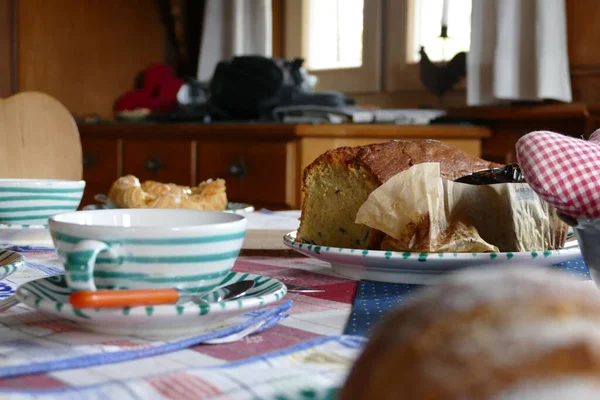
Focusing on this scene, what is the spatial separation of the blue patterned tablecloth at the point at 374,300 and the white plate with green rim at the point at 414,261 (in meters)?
0.01

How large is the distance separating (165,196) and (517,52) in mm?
1510

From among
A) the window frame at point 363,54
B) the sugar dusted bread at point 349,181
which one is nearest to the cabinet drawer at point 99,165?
the window frame at point 363,54

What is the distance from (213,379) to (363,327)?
0.16m

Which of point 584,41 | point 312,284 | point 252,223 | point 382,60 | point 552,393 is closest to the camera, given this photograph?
point 552,393

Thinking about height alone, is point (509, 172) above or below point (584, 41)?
below

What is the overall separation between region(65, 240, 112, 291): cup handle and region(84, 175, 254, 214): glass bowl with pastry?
56 centimetres

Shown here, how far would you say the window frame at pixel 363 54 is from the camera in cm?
282

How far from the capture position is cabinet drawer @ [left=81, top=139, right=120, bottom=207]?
9.71 ft

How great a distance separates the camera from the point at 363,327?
1.71ft

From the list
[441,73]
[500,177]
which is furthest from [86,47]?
[500,177]

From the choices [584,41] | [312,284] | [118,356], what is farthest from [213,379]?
[584,41]

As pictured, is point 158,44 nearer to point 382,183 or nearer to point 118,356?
point 382,183

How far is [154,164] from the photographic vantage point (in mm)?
2719

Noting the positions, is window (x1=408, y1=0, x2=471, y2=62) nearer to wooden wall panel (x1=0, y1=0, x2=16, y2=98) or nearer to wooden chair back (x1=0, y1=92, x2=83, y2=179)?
wooden chair back (x1=0, y1=92, x2=83, y2=179)
